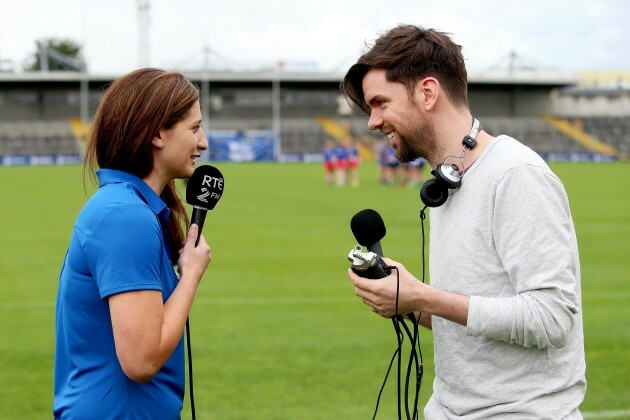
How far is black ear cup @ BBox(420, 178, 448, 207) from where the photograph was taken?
11.1ft

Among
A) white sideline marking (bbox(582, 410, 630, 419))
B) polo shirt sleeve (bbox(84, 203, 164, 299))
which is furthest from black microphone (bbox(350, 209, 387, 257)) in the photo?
white sideline marking (bbox(582, 410, 630, 419))

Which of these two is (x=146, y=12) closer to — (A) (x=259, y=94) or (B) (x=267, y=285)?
(A) (x=259, y=94)

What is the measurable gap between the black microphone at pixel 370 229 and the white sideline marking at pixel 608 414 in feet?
15.1

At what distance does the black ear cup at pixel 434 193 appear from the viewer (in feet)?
11.1

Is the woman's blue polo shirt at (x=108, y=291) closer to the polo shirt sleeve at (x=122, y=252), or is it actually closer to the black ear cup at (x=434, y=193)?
the polo shirt sleeve at (x=122, y=252)

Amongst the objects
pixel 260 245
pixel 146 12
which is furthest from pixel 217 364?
pixel 146 12

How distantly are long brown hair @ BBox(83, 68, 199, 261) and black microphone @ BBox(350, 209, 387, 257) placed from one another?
30.0 inches

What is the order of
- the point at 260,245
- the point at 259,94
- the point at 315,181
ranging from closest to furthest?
the point at 260,245, the point at 315,181, the point at 259,94

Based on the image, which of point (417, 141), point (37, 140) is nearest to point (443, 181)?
point (417, 141)

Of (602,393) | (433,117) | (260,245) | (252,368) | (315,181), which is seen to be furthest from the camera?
(315,181)

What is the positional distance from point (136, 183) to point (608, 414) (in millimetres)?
5456

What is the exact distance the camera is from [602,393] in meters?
8.30

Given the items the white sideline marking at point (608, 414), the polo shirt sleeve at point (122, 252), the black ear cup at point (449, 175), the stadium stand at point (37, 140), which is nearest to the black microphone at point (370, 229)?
the black ear cup at point (449, 175)

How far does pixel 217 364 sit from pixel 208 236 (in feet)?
37.0
